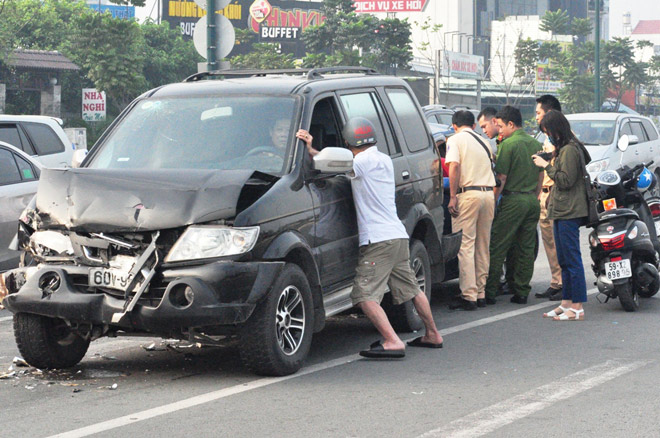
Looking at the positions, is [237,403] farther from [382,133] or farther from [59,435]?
[382,133]

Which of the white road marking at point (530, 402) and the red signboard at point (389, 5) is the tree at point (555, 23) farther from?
the white road marking at point (530, 402)

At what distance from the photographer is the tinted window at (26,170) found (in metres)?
11.0

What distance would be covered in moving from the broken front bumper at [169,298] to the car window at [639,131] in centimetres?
1575

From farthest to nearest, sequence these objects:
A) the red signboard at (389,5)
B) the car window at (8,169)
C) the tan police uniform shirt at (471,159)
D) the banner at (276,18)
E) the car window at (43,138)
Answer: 1. the red signboard at (389,5)
2. the banner at (276,18)
3. the car window at (43,138)
4. the car window at (8,169)
5. the tan police uniform shirt at (471,159)

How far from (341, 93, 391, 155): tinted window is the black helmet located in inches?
24.1

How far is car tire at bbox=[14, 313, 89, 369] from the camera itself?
6.95 meters

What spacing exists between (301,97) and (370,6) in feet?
338

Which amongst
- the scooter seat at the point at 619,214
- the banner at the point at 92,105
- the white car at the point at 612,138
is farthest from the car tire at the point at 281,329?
the banner at the point at 92,105

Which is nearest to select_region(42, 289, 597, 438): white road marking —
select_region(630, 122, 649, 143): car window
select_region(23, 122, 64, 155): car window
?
select_region(23, 122, 64, 155): car window

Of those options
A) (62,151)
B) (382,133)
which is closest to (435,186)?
(382,133)

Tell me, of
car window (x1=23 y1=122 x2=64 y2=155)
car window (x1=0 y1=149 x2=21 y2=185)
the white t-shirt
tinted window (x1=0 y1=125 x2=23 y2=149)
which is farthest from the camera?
car window (x1=23 y1=122 x2=64 y2=155)

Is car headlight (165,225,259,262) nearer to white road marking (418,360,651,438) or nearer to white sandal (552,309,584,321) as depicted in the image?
white road marking (418,360,651,438)

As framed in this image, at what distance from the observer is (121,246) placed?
21.6 ft

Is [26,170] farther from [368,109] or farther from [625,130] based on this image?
[625,130]
